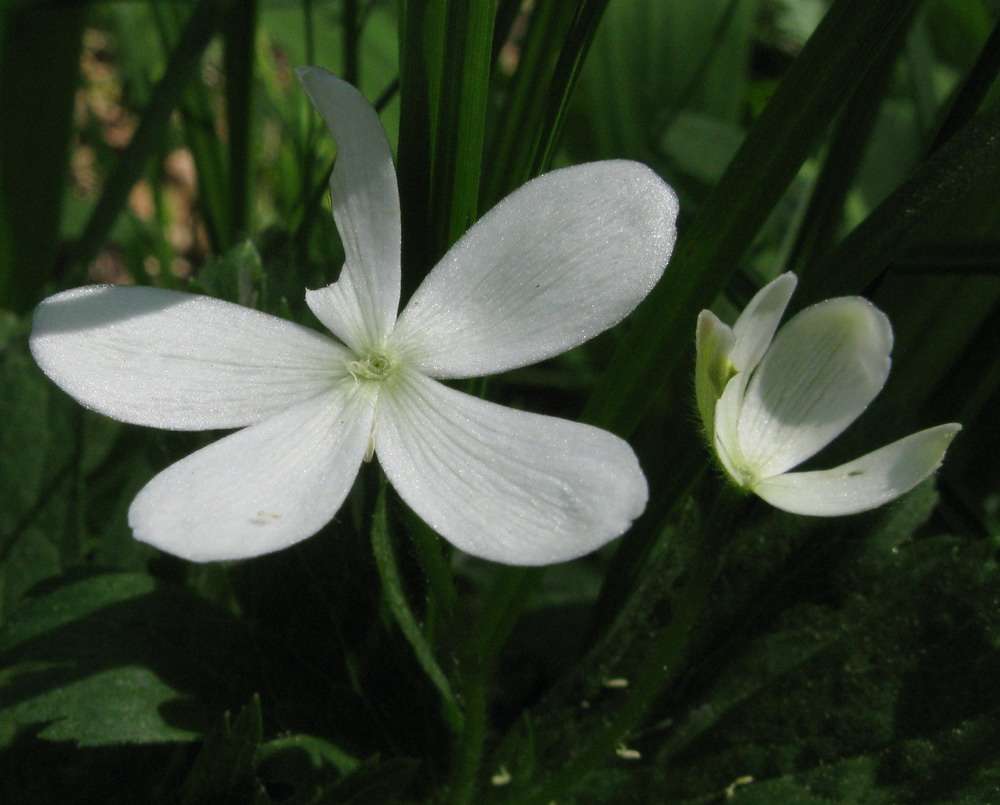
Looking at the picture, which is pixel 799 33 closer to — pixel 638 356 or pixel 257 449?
pixel 638 356


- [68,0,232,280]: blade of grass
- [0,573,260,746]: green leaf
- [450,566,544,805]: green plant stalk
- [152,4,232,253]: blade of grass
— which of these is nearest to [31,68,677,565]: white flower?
[450,566,544,805]: green plant stalk

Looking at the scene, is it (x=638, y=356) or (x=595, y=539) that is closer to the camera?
(x=595, y=539)

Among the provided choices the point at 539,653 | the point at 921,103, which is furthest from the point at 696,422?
the point at 921,103

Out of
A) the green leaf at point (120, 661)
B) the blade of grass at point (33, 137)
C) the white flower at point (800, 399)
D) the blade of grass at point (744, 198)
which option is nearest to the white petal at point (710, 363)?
the white flower at point (800, 399)

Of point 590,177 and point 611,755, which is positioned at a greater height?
point 590,177

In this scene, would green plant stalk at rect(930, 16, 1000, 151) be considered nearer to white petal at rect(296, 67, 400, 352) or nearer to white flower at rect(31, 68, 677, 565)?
white flower at rect(31, 68, 677, 565)

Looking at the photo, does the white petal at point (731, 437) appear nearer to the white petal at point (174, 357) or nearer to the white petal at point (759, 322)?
the white petal at point (759, 322)

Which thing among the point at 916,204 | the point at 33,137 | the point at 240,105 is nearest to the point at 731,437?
the point at 916,204
